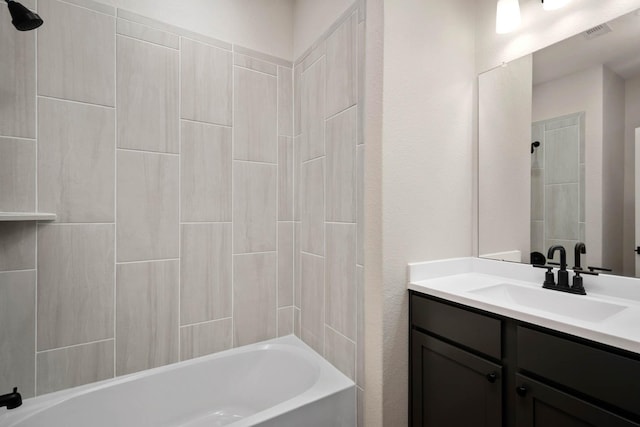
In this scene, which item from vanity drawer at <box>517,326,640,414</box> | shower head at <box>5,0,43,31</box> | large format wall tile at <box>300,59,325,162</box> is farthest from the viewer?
large format wall tile at <box>300,59,325,162</box>

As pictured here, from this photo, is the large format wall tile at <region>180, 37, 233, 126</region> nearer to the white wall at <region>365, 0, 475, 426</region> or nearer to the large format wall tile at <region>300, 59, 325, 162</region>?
the large format wall tile at <region>300, 59, 325, 162</region>

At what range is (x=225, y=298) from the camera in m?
1.81

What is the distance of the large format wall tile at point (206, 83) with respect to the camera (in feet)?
5.53

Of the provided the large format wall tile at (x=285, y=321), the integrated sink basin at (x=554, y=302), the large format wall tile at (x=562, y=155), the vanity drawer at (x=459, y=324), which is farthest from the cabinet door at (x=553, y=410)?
the large format wall tile at (x=285, y=321)

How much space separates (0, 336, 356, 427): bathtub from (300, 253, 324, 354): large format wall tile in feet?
0.24

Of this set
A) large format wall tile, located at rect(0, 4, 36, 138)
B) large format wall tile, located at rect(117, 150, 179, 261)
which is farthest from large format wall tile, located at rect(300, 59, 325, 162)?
large format wall tile, located at rect(0, 4, 36, 138)

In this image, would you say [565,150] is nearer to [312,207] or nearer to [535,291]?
[535,291]

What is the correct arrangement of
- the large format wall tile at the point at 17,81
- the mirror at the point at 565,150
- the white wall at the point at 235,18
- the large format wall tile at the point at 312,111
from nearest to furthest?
the mirror at the point at 565,150 < the large format wall tile at the point at 17,81 < the white wall at the point at 235,18 < the large format wall tile at the point at 312,111

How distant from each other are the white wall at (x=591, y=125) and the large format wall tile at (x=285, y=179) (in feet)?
4.67

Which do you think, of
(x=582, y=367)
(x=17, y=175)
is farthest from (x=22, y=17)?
(x=582, y=367)

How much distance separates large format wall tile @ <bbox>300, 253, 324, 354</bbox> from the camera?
178cm

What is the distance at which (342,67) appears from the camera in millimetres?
1601

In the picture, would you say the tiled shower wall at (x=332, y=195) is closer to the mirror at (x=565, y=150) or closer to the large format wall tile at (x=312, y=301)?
the large format wall tile at (x=312, y=301)

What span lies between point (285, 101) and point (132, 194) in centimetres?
106
